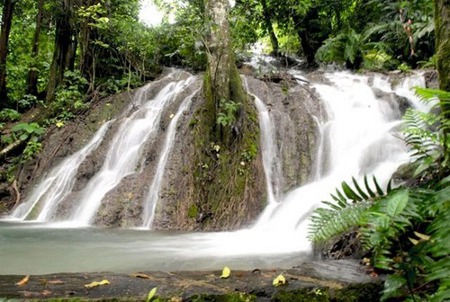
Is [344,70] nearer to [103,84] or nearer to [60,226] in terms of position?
[103,84]

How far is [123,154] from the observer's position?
8.62 metres

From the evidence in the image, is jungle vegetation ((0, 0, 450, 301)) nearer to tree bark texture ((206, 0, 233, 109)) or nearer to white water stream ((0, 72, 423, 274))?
tree bark texture ((206, 0, 233, 109))

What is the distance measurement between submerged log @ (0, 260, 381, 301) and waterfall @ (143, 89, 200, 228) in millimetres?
4261

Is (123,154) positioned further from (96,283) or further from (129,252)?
(96,283)

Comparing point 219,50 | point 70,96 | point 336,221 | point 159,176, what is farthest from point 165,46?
point 336,221

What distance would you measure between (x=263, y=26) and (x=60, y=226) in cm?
1126

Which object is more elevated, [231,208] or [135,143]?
[135,143]

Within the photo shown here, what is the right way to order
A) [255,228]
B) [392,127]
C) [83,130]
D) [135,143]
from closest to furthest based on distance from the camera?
[255,228], [392,127], [135,143], [83,130]

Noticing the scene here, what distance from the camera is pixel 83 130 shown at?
10.1 meters

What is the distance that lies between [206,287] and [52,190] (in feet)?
23.7

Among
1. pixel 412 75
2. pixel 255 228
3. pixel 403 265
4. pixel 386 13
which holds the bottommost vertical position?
pixel 255 228

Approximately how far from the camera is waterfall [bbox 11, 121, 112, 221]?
307 inches

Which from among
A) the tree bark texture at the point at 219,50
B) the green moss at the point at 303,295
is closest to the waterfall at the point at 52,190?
the tree bark texture at the point at 219,50

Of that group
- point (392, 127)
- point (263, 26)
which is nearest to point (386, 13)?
point (263, 26)
